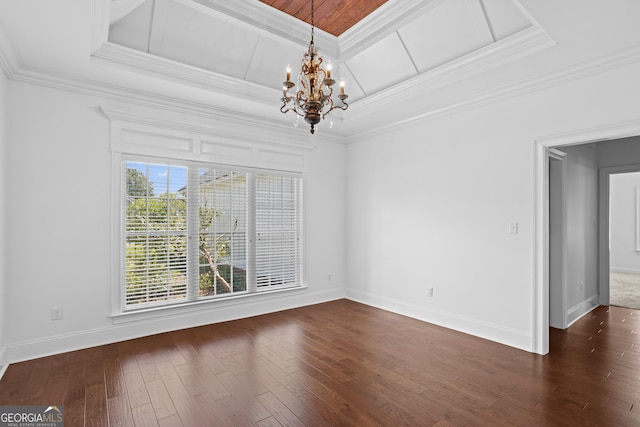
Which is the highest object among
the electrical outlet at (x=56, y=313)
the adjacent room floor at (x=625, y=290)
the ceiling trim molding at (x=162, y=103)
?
the ceiling trim molding at (x=162, y=103)

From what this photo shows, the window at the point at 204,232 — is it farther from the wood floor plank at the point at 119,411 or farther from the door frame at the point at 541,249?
the door frame at the point at 541,249

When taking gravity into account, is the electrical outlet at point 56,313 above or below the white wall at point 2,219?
below

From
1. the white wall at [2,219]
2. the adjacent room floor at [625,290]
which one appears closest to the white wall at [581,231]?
the adjacent room floor at [625,290]

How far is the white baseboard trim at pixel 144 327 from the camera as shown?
3275 millimetres

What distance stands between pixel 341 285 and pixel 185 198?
3.01 meters

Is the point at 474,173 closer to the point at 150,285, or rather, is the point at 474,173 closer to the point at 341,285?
the point at 341,285

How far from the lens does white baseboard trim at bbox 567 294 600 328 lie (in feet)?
14.7

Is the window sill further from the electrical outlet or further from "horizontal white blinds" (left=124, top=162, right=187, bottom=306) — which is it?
the electrical outlet

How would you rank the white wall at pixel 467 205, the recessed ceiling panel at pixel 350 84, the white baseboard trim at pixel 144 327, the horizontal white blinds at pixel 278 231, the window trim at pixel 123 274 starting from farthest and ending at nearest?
the horizontal white blinds at pixel 278 231, the recessed ceiling panel at pixel 350 84, the window trim at pixel 123 274, the white wall at pixel 467 205, the white baseboard trim at pixel 144 327

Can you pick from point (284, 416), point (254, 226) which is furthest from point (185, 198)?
point (284, 416)

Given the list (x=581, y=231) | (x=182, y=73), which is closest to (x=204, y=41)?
(x=182, y=73)

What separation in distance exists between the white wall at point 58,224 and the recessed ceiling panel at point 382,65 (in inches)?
117

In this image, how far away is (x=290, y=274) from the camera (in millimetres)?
5242

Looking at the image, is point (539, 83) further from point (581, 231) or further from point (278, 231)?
point (278, 231)
